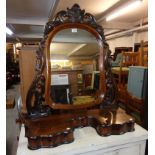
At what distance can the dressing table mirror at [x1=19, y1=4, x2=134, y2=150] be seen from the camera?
87 cm

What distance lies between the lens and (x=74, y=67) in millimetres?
1105

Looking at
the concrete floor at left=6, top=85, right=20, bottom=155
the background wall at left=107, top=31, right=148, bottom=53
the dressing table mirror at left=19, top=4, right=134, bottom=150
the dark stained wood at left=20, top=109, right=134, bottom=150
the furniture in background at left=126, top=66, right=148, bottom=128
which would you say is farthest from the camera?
the background wall at left=107, top=31, right=148, bottom=53

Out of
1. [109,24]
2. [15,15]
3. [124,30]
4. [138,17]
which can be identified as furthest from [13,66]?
[138,17]

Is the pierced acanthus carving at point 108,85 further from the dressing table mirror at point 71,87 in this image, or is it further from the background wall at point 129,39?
the background wall at point 129,39

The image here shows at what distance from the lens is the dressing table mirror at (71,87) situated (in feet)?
2.85

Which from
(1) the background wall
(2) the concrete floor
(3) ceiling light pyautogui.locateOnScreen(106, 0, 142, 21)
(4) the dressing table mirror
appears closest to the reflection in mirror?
(4) the dressing table mirror

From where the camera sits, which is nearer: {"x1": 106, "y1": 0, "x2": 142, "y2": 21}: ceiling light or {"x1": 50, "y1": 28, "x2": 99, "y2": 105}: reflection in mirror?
{"x1": 50, "y1": 28, "x2": 99, "y2": 105}: reflection in mirror

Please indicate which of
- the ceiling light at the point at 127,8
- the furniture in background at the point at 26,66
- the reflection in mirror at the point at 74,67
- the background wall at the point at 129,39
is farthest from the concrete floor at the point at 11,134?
the background wall at the point at 129,39

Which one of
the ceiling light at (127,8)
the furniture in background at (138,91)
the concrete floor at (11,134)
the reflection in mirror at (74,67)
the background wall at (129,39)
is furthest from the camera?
the background wall at (129,39)

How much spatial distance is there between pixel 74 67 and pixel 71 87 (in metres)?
0.15

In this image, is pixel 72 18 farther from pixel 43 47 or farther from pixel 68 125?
pixel 68 125

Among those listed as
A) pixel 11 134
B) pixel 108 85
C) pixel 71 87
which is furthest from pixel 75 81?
pixel 11 134

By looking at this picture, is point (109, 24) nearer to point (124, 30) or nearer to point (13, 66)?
point (124, 30)

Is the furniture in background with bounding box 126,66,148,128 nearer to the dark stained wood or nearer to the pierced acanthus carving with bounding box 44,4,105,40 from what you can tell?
the dark stained wood
